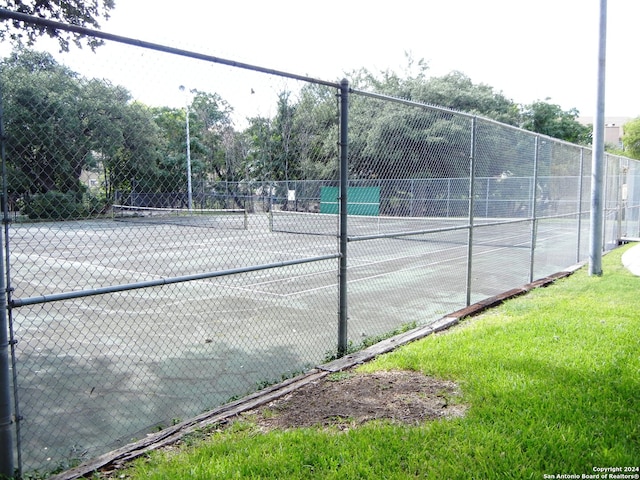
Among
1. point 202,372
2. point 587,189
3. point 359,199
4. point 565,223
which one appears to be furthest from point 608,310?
point 565,223

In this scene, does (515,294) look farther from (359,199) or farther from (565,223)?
(565,223)

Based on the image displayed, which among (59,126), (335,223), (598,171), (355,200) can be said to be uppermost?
(598,171)

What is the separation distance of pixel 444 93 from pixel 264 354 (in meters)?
36.8

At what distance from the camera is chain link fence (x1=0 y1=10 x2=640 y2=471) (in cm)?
312

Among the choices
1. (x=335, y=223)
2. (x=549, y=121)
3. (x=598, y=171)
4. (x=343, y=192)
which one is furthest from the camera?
(x=549, y=121)

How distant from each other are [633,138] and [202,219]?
6381 centimetres

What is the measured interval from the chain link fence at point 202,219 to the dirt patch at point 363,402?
76cm

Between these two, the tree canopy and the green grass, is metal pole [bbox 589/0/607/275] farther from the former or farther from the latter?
the green grass

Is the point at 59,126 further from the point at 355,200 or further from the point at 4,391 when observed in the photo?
the point at 355,200

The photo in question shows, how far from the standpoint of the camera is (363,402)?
13.0ft

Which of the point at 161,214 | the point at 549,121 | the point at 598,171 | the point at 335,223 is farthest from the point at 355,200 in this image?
the point at 549,121

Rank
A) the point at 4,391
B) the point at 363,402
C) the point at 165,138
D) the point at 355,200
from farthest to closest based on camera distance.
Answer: the point at 355,200 → the point at 363,402 → the point at 165,138 → the point at 4,391

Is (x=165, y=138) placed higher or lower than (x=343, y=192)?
higher

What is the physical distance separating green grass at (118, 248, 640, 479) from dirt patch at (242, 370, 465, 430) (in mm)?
146
